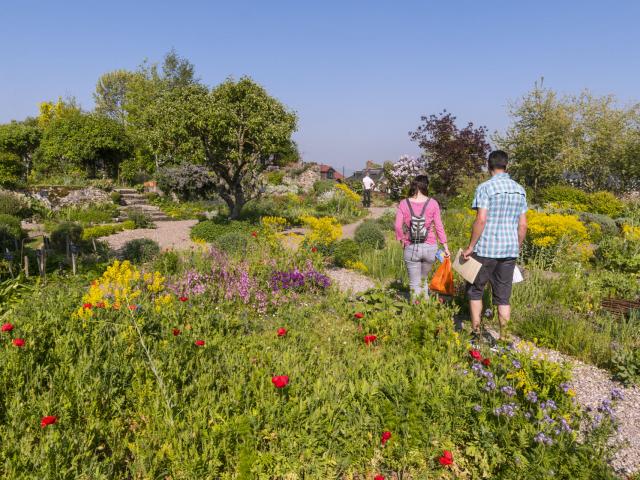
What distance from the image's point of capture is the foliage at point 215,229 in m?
11.3

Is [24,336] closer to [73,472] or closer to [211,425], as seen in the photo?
[73,472]

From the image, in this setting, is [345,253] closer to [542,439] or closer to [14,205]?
[542,439]

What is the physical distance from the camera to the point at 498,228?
4277 mm

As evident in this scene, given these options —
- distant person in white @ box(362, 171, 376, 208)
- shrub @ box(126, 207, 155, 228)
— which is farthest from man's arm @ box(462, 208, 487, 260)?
distant person in white @ box(362, 171, 376, 208)

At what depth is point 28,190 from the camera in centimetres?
1677

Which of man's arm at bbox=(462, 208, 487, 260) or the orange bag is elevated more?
man's arm at bbox=(462, 208, 487, 260)

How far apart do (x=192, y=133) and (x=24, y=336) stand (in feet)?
31.8

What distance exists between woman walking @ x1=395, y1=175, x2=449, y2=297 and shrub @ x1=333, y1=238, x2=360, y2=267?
2983mm

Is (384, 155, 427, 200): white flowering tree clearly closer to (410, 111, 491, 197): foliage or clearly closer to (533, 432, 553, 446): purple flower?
(410, 111, 491, 197): foliage

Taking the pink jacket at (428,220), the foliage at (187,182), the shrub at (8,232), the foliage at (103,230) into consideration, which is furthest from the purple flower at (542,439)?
the foliage at (187,182)

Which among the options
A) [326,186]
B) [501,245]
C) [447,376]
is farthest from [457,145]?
[447,376]

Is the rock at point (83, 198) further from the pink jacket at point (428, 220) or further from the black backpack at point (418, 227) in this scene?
the black backpack at point (418, 227)

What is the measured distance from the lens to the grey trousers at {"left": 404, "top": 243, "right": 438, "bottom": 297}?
16.8ft

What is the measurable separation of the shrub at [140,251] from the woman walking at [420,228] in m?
4.68
